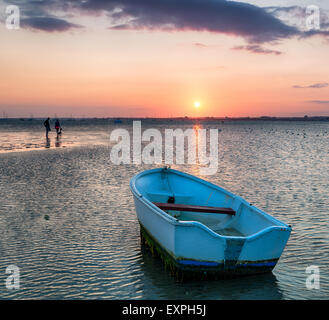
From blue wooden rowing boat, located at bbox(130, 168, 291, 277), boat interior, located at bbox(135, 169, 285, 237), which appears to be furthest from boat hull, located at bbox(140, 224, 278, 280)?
boat interior, located at bbox(135, 169, 285, 237)

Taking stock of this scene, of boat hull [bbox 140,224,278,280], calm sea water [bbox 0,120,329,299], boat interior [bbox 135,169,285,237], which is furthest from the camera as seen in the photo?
boat interior [bbox 135,169,285,237]

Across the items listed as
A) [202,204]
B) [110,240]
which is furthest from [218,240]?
[202,204]

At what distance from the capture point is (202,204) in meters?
9.91

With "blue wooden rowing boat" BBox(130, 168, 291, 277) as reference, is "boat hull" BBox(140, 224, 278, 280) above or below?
below

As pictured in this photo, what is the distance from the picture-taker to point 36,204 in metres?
11.8

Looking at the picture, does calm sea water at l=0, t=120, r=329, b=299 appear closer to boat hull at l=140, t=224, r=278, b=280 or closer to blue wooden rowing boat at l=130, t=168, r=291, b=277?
boat hull at l=140, t=224, r=278, b=280

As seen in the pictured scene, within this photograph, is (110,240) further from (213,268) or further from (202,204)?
(213,268)

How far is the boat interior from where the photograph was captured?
7.82 metres

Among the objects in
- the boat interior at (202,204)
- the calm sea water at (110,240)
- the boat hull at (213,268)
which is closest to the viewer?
the calm sea water at (110,240)

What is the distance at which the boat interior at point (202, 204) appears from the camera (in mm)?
7816

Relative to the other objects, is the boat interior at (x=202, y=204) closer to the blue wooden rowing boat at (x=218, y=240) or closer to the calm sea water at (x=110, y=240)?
the blue wooden rowing boat at (x=218, y=240)

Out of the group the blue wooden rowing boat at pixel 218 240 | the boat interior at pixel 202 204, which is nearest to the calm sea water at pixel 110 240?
the blue wooden rowing boat at pixel 218 240

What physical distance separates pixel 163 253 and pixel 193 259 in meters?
0.90

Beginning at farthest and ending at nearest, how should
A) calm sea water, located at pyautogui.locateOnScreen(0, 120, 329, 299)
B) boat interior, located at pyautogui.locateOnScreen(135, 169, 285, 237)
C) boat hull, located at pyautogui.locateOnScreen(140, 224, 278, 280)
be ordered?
1. boat interior, located at pyautogui.locateOnScreen(135, 169, 285, 237)
2. boat hull, located at pyautogui.locateOnScreen(140, 224, 278, 280)
3. calm sea water, located at pyautogui.locateOnScreen(0, 120, 329, 299)
